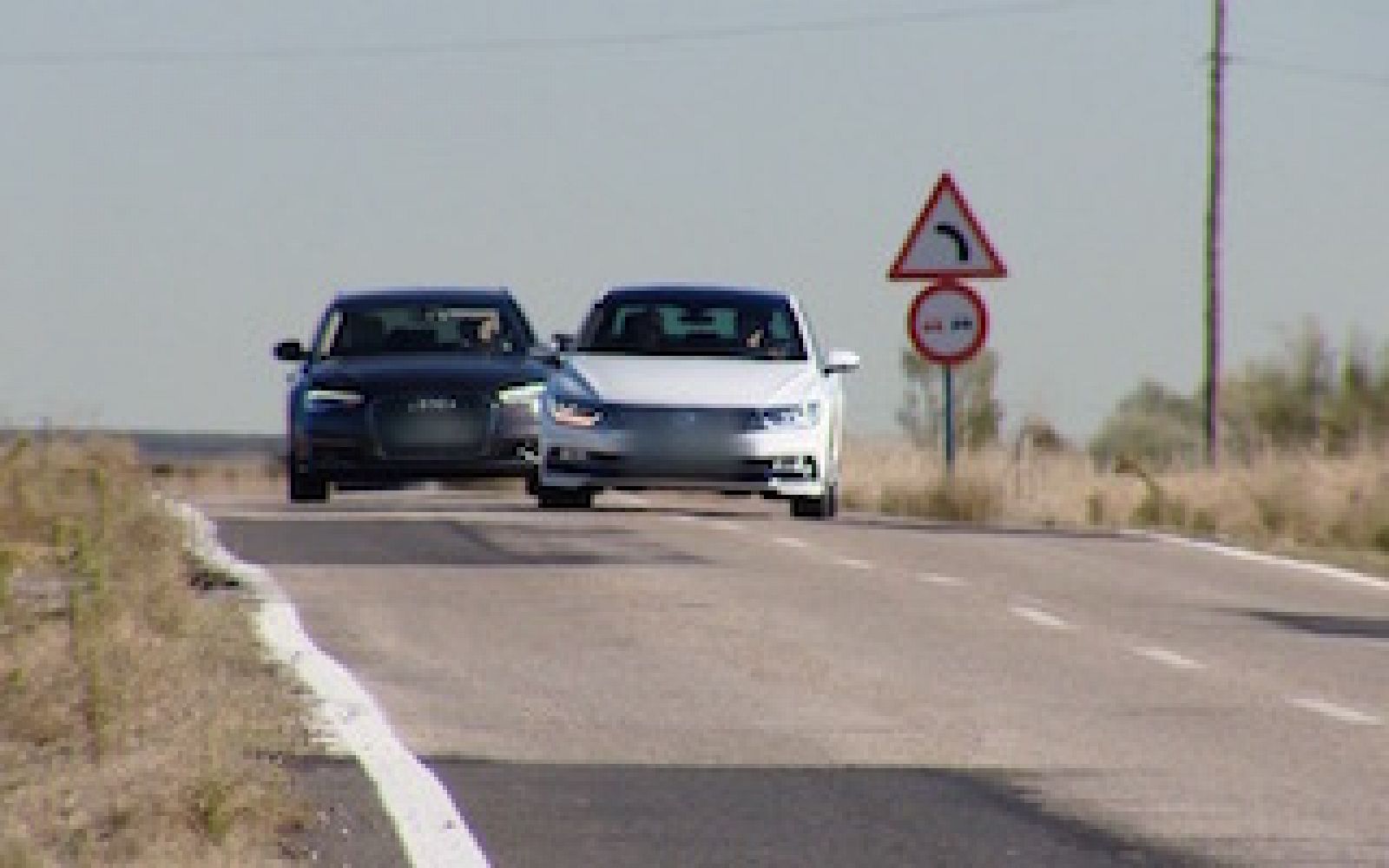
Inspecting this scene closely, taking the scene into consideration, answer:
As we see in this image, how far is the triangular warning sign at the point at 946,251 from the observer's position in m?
32.3

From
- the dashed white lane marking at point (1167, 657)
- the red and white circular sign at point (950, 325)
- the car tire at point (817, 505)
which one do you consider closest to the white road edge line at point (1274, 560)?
the car tire at point (817, 505)

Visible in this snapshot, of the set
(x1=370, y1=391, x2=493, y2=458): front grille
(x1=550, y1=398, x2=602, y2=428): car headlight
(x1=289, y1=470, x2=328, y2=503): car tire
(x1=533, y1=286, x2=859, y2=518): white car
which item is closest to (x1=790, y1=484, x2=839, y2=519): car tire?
(x1=533, y1=286, x2=859, y2=518): white car

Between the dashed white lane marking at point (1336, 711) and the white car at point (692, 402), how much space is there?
1188 cm

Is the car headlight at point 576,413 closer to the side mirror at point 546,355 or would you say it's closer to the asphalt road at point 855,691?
the side mirror at point 546,355

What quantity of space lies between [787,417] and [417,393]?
10.2ft

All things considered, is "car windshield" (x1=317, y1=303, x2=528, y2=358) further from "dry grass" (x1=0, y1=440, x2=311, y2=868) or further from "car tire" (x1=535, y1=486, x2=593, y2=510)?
"dry grass" (x1=0, y1=440, x2=311, y2=868)

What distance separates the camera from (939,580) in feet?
69.5

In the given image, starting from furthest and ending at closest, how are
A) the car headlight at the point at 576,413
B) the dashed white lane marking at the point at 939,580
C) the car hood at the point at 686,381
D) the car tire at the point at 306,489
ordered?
the car tire at the point at 306,489
the car headlight at the point at 576,413
the car hood at the point at 686,381
the dashed white lane marking at the point at 939,580

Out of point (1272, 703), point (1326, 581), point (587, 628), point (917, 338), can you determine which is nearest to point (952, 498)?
point (917, 338)

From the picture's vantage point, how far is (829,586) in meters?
20.3

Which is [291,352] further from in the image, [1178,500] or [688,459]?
[1178,500]

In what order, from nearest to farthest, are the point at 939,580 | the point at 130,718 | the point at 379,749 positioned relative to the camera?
the point at 130,718 → the point at 379,749 → the point at 939,580

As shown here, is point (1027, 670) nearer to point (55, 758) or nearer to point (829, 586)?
point (829, 586)

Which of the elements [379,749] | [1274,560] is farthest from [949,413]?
[379,749]
